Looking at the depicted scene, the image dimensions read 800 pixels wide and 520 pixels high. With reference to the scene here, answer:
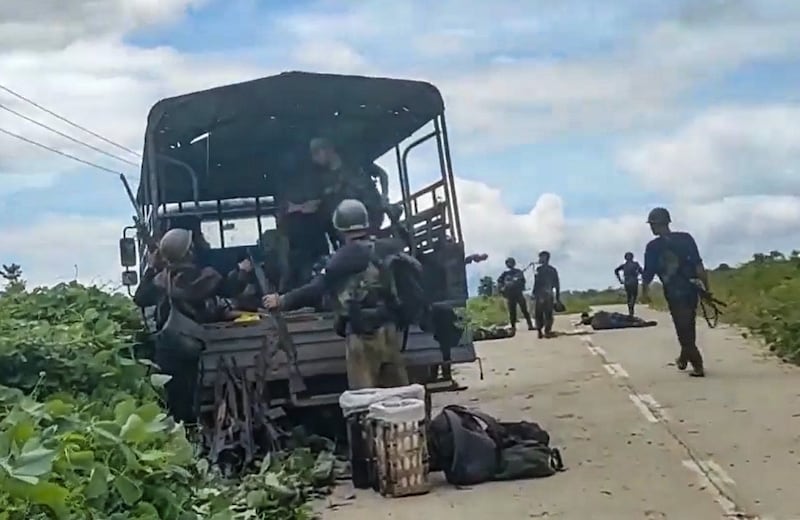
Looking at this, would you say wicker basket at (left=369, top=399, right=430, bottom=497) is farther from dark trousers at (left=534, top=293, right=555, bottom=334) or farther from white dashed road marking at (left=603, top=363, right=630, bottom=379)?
dark trousers at (left=534, top=293, right=555, bottom=334)

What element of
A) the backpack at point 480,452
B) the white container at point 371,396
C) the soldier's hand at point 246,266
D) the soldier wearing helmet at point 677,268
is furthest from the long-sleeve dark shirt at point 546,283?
the white container at point 371,396

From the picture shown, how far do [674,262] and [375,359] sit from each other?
18.0 feet

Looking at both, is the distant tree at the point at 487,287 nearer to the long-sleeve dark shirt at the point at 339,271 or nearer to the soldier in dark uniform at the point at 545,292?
the soldier in dark uniform at the point at 545,292

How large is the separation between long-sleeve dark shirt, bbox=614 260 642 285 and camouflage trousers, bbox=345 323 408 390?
16.0 metres

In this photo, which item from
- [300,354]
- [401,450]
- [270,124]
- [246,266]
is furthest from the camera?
[246,266]

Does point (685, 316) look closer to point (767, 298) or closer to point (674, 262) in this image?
point (674, 262)

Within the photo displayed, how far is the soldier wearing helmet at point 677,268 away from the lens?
47.1 ft

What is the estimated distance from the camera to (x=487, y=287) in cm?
3612

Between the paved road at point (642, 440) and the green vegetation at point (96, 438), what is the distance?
0.71 meters

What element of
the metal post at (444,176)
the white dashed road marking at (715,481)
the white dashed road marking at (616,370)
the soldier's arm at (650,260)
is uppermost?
the metal post at (444,176)

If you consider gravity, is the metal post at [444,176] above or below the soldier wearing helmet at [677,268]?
above

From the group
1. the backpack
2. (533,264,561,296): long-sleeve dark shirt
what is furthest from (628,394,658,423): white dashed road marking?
(533,264,561,296): long-sleeve dark shirt

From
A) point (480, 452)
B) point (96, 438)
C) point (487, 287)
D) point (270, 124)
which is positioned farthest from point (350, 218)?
point (487, 287)

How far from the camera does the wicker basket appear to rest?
902cm
